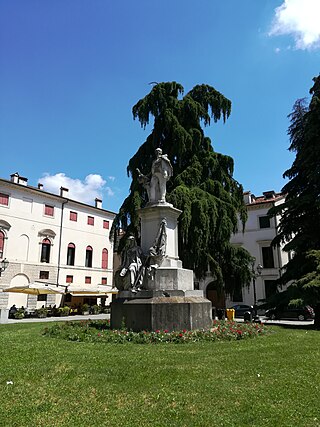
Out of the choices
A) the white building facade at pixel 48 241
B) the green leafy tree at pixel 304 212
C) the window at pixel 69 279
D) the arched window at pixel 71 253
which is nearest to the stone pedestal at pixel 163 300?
the green leafy tree at pixel 304 212

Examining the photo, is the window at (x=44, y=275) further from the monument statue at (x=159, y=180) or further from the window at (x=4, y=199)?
the monument statue at (x=159, y=180)

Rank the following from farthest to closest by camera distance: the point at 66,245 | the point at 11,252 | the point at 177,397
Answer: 1. the point at 66,245
2. the point at 11,252
3. the point at 177,397

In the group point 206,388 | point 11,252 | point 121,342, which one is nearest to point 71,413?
point 206,388

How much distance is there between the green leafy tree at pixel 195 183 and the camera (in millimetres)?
19188

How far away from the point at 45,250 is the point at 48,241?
100 centimetres

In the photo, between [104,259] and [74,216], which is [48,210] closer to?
[74,216]

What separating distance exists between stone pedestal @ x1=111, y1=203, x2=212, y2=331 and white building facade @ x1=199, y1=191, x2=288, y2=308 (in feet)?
82.4

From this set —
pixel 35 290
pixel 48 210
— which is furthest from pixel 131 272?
pixel 48 210

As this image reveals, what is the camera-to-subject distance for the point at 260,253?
121 feet

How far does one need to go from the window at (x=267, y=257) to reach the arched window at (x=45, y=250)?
75.3 feet

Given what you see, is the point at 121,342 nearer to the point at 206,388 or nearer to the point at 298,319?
the point at 206,388

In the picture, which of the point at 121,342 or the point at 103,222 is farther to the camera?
the point at 103,222

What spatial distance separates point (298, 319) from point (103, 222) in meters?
26.4

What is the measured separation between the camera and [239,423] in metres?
3.55
